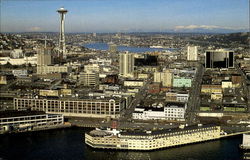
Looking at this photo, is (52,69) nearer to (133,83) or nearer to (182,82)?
(133,83)

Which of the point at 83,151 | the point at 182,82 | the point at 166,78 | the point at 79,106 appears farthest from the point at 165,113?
the point at 166,78

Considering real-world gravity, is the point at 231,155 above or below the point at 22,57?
below

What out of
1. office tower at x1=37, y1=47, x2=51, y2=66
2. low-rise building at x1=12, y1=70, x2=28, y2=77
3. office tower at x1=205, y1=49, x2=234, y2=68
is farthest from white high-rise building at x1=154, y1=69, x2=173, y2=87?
office tower at x1=37, y1=47, x2=51, y2=66

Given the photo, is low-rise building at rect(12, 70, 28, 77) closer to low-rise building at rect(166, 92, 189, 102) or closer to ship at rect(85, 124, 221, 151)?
low-rise building at rect(166, 92, 189, 102)

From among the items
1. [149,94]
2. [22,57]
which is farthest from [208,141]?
[22,57]

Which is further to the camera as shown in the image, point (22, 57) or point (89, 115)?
point (22, 57)

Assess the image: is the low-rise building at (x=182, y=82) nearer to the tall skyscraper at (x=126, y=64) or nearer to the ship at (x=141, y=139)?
the tall skyscraper at (x=126, y=64)

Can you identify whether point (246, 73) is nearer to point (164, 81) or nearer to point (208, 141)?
point (164, 81)
